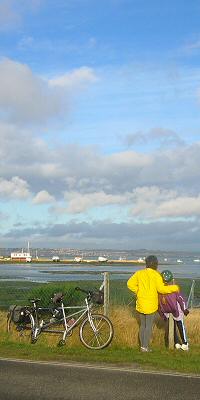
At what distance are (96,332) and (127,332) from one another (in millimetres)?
1067

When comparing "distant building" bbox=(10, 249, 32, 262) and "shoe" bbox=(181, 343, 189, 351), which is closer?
"shoe" bbox=(181, 343, 189, 351)

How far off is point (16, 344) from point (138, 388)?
210 inches

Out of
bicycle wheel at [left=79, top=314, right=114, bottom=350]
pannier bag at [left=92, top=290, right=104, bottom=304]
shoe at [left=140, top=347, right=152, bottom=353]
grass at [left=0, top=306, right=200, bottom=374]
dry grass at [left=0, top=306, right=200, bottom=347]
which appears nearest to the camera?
grass at [left=0, top=306, right=200, bottom=374]

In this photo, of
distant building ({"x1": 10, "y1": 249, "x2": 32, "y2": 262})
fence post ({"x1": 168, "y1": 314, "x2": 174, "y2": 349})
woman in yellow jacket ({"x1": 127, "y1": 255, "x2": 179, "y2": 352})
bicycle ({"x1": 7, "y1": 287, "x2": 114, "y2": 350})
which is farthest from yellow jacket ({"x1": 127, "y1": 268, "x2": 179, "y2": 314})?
distant building ({"x1": 10, "y1": 249, "x2": 32, "y2": 262})

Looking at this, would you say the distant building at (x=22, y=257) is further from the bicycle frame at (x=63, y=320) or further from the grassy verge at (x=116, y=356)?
the grassy verge at (x=116, y=356)

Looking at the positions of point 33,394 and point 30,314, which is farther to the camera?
point 30,314

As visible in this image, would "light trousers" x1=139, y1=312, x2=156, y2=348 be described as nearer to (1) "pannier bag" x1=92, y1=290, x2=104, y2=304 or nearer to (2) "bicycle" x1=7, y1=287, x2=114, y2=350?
(2) "bicycle" x1=7, y1=287, x2=114, y2=350

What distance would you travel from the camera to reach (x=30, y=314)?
1431cm

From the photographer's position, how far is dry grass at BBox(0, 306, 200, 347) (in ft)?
45.5

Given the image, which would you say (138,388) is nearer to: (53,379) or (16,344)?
(53,379)

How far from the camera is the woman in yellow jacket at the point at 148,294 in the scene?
42.2 ft

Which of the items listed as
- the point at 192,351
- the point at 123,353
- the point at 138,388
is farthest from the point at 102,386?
the point at 192,351

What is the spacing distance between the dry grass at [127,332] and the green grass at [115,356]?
0.27m

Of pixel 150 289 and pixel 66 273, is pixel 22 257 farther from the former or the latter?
pixel 150 289
